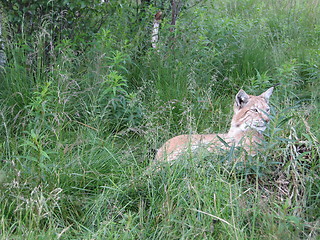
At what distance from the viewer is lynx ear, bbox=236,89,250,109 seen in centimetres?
479

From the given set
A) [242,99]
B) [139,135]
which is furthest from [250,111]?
[139,135]

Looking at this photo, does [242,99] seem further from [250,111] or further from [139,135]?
[139,135]

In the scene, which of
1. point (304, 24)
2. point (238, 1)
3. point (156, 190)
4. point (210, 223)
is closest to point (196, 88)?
point (156, 190)

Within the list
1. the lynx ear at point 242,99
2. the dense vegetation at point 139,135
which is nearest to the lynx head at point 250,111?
the lynx ear at point 242,99

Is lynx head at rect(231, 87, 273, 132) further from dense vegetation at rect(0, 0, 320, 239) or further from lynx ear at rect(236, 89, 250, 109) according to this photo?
dense vegetation at rect(0, 0, 320, 239)

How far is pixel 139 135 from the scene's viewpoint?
15.0ft

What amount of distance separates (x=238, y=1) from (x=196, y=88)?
5.39m

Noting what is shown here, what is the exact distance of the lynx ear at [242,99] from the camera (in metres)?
4.79

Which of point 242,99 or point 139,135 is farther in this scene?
point 242,99

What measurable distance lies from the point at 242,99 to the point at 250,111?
0.19m

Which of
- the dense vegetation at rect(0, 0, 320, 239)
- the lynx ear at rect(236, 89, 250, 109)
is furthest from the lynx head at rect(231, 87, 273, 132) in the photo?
the dense vegetation at rect(0, 0, 320, 239)

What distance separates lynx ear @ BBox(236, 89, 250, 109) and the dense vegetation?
297 mm

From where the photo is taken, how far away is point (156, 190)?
3488 mm

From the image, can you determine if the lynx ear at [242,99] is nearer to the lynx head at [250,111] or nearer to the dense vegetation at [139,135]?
the lynx head at [250,111]
